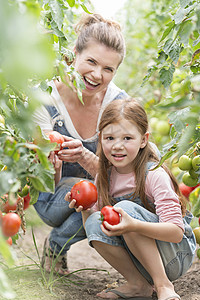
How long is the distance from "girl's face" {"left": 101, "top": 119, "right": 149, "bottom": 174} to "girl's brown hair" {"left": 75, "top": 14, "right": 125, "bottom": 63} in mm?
429

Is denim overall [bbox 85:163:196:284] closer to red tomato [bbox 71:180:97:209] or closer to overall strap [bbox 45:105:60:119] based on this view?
red tomato [bbox 71:180:97:209]

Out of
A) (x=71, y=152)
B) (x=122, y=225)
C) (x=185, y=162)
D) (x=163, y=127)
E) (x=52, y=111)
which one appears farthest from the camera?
(x=163, y=127)

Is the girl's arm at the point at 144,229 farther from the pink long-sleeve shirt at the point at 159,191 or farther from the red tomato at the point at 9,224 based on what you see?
the red tomato at the point at 9,224

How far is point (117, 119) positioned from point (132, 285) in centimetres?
62

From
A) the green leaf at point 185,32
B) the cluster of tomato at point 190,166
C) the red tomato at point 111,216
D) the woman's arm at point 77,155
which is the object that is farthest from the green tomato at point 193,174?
the green leaf at point 185,32

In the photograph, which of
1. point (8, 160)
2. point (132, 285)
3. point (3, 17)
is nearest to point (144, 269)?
point (132, 285)

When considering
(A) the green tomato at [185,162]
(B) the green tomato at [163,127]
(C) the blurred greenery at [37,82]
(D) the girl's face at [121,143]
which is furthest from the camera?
(B) the green tomato at [163,127]

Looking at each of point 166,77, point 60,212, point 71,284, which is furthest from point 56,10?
point 71,284

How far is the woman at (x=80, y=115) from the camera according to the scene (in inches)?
68.6

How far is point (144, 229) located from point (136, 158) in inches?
14.1

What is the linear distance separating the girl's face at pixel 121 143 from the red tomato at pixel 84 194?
5.4 inches

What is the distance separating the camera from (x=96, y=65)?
Result: 5.72ft

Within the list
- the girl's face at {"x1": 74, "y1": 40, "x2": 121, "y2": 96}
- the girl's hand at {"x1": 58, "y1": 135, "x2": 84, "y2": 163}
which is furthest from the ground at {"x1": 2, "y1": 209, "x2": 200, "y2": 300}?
the girl's face at {"x1": 74, "y1": 40, "x2": 121, "y2": 96}

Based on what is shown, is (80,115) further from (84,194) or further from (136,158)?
(84,194)
